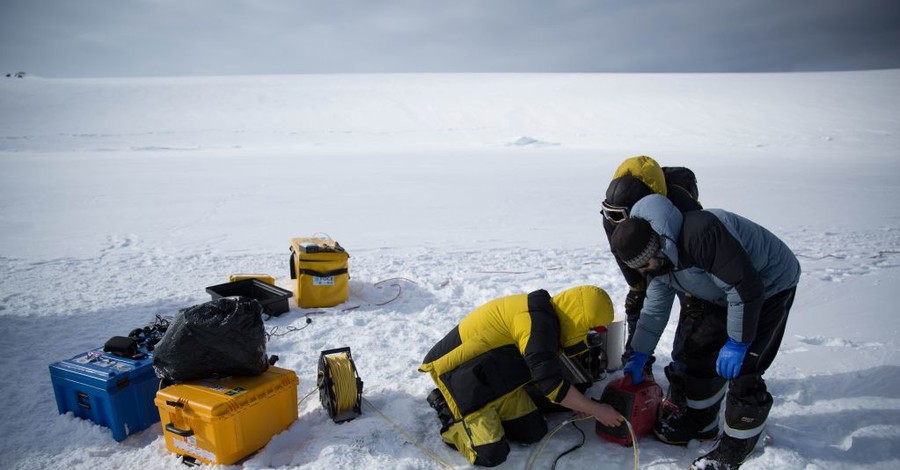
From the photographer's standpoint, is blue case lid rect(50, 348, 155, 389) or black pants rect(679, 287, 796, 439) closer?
black pants rect(679, 287, 796, 439)

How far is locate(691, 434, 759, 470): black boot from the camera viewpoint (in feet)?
7.93

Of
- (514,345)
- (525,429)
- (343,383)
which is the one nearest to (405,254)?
(343,383)

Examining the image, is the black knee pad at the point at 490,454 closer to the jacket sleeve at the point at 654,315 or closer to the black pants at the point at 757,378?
the jacket sleeve at the point at 654,315

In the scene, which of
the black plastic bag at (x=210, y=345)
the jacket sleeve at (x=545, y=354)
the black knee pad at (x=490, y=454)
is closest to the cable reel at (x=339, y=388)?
the black plastic bag at (x=210, y=345)

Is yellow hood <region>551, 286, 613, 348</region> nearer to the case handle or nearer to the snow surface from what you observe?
the snow surface

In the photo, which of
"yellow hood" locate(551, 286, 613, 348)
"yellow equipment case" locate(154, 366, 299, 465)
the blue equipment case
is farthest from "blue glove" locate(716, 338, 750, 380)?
the blue equipment case

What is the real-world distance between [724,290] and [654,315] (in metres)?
0.60

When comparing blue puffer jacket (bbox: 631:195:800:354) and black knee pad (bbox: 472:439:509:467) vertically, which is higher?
blue puffer jacket (bbox: 631:195:800:354)

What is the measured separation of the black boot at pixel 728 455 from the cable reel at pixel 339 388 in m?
1.94

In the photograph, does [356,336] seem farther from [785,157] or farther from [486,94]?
[486,94]

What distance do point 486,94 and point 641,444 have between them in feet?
130

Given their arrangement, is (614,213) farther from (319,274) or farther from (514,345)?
→ (319,274)

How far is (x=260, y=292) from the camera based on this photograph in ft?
16.2

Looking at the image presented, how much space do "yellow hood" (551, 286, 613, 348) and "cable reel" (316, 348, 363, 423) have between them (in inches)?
52.5
